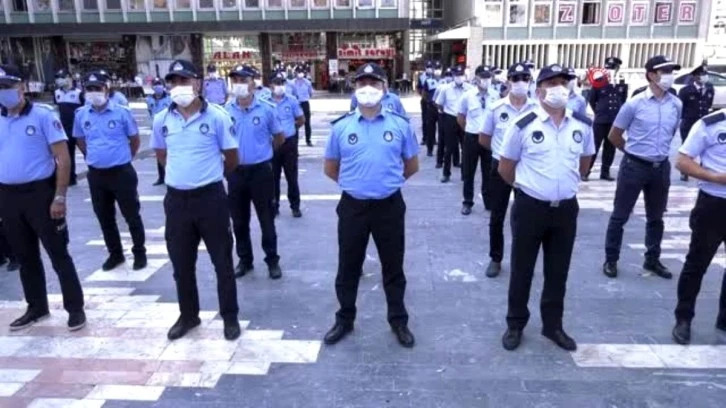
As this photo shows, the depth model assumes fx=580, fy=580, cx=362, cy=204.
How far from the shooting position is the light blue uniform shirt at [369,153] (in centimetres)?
416

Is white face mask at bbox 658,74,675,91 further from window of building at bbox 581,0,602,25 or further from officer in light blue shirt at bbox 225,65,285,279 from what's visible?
window of building at bbox 581,0,602,25

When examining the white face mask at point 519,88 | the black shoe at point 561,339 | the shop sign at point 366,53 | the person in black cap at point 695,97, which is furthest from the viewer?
the shop sign at point 366,53

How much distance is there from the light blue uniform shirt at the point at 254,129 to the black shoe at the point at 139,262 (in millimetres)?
1666

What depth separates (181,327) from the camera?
4.64 meters

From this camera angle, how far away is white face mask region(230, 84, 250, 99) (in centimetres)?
591

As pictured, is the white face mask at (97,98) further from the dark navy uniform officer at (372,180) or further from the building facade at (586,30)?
the building facade at (586,30)

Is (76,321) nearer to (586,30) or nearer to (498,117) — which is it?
(498,117)

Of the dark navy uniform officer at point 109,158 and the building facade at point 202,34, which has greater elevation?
the building facade at point 202,34

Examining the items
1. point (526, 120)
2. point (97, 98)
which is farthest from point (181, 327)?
point (526, 120)

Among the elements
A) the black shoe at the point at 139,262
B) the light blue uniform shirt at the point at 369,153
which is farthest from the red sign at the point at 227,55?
the light blue uniform shirt at the point at 369,153

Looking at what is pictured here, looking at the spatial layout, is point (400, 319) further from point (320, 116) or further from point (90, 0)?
point (90, 0)

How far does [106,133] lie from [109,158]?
0.27 metres

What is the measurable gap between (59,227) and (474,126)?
5.24 metres

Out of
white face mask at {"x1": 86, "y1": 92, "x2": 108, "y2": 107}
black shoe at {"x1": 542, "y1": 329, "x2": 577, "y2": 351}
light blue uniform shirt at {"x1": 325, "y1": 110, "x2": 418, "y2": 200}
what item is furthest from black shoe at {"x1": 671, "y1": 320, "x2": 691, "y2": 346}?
white face mask at {"x1": 86, "y1": 92, "x2": 108, "y2": 107}
